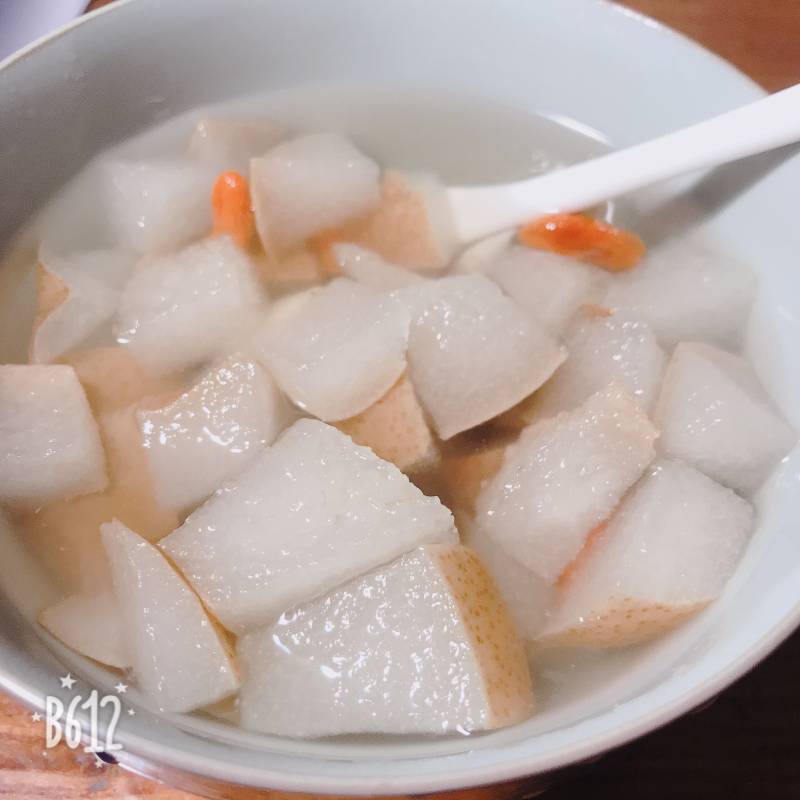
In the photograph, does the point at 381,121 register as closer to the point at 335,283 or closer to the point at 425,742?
the point at 335,283

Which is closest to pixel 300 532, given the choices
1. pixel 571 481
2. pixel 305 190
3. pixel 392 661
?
pixel 392 661

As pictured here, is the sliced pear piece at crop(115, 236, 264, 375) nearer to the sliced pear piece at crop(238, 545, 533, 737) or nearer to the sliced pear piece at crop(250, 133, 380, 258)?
the sliced pear piece at crop(250, 133, 380, 258)

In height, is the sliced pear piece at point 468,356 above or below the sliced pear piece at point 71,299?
below

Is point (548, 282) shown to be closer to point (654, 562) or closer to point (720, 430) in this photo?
point (720, 430)

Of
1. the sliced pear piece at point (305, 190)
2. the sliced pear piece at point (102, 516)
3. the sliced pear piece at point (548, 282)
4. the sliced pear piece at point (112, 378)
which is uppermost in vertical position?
the sliced pear piece at point (305, 190)

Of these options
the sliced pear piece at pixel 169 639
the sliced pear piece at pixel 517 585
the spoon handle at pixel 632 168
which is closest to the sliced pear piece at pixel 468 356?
the sliced pear piece at pixel 517 585

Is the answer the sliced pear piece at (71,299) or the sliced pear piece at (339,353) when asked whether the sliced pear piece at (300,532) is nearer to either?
the sliced pear piece at (339,353)

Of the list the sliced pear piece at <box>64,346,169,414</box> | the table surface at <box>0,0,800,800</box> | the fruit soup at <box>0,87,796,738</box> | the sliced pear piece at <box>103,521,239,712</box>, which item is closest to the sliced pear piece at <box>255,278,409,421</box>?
the fruit soup at <box>0,87,796,738</box>
